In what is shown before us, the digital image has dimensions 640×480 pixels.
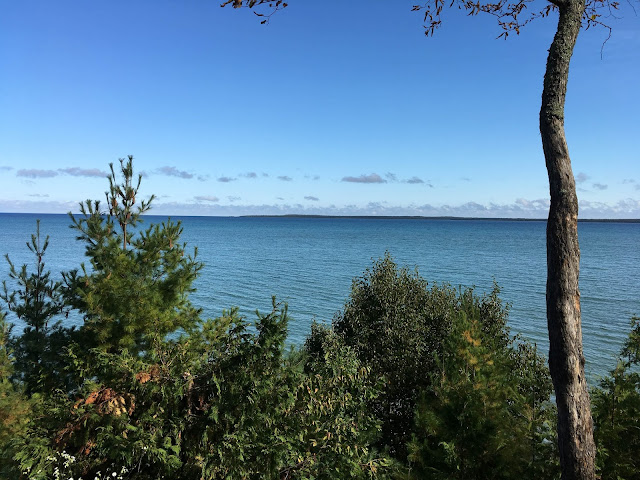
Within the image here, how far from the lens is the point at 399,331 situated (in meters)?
17.7

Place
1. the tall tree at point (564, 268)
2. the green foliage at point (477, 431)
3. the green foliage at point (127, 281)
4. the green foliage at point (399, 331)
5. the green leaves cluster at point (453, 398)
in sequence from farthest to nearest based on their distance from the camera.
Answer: the green foliage at point (399, 331)
the green foliage at point (127, 281)
the green leaves cluster at point (453, 398)
the green foliage at point (477, 431)
the tall tree at point (564, 268)

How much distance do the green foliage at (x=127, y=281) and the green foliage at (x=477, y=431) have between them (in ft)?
19.5

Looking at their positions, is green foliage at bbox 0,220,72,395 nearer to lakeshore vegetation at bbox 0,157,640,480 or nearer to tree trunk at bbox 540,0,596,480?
lakeshore vegetation at bbox 0,157,640,480

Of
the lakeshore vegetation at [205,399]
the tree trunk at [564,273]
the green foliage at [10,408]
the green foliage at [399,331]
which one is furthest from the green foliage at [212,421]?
the green foliage at [399,331]

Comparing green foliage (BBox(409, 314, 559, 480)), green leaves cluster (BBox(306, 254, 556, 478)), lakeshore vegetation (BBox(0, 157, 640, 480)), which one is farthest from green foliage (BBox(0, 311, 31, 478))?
green foliage (BBox(409, 314, 559, 480))

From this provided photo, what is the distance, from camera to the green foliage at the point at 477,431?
8391 mm

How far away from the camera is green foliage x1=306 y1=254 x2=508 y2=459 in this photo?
16.9 m

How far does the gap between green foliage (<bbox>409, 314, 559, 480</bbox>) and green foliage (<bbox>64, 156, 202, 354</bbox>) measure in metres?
5.95

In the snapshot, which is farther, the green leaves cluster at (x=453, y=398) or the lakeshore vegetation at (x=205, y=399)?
the green leaves cluster at (x=453, y=398)

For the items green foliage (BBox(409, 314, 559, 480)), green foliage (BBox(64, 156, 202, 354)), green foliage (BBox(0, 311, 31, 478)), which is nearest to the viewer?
green foliage (BBox(409, 314, 559, 480))

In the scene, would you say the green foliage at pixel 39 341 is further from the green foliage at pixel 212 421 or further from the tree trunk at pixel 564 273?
the tree trunk at pixel 564 273

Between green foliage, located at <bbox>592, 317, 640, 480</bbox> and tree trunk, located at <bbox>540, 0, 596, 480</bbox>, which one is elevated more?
tree trunk, located at <bbox>540, 0, 596, 480</bbox>

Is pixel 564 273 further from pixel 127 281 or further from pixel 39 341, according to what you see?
pixel 39 341

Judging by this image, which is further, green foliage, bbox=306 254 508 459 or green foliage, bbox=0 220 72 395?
green foliage, bbox=306 254 508 459
